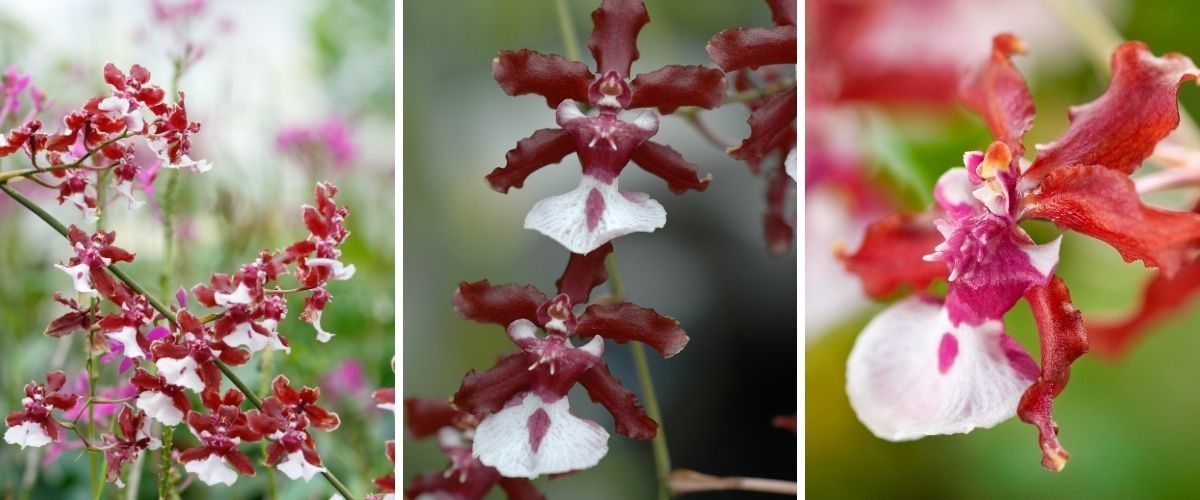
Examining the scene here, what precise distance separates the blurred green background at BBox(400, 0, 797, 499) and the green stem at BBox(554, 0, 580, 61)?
12 mm

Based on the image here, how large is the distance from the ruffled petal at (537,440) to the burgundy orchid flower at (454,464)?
68mm

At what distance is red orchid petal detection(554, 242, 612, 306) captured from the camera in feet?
2.77

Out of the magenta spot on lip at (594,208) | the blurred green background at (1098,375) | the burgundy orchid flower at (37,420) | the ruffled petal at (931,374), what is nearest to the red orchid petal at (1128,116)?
the ruffled petal at (931,374)

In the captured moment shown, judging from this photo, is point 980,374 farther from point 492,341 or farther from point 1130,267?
point 492,341

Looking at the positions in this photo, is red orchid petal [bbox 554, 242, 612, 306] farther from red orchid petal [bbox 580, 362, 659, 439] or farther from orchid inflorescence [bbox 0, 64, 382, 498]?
orchid inflorescence [bbox 0, 64, 382, 498]

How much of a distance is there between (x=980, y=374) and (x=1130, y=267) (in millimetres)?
352

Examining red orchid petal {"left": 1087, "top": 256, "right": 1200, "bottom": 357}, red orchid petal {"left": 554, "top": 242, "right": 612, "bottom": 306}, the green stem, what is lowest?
red orchid petal {"left": 1087, "top": 256, "right": 1200, "bottom": 357}

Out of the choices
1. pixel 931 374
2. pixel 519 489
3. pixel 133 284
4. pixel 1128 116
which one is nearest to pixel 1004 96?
pixel 1128 116

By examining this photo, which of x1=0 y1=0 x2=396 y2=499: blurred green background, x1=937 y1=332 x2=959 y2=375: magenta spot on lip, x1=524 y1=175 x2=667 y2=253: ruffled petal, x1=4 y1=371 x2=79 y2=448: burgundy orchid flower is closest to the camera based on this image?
x1=937 y1=332 x2=959 y2=375: magenta spot on lip

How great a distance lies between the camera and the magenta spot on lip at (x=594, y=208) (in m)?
0.78

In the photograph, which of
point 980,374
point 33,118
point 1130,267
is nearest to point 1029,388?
point 980,374

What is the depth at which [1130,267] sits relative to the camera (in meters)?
0.86

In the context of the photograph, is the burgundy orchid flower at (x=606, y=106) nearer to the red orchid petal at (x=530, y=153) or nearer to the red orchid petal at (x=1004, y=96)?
the red orchid petal at (x=530, y=153)

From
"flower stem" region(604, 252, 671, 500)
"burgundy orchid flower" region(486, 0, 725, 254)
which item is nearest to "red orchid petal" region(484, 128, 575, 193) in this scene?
"burgundy orchid flower" region(486, 0, 725, 254)
